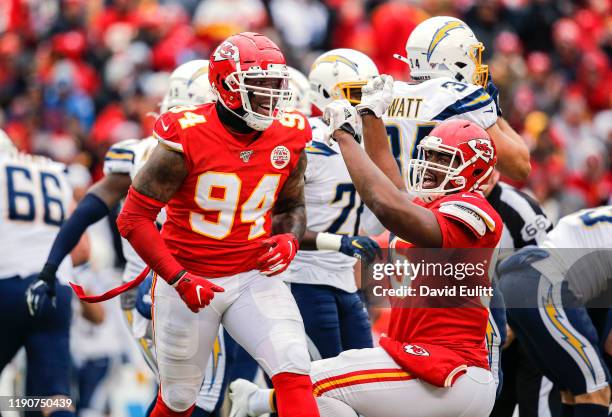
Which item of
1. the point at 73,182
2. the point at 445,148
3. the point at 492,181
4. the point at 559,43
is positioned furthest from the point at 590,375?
the point at 559,43

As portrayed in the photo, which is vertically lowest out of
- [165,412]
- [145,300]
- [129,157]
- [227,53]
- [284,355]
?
[165,412]

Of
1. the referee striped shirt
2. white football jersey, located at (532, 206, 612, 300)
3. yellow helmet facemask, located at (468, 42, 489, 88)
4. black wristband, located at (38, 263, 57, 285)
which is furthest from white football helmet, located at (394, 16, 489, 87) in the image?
black wristband, located at (38, 263, 57, 285)

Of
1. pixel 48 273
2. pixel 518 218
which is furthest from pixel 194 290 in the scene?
pixel 518 218

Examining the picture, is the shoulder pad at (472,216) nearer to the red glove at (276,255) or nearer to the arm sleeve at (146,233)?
the red glove at (276,255)

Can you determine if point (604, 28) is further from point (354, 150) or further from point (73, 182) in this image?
point (354, 150)

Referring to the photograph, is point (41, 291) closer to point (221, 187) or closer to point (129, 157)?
point (129, 157)

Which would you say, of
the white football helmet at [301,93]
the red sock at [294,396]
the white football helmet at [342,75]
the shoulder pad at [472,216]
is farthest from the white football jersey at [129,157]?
the shoulder pad at [472,216]

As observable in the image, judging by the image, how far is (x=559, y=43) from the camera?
14984mm

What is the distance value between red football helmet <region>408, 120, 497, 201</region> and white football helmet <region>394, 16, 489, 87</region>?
1.15m

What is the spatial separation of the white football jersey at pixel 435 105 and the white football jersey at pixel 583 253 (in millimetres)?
716

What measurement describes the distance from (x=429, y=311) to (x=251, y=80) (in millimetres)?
1244

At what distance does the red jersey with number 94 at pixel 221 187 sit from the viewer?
510 cm

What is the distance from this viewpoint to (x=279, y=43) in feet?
45.3

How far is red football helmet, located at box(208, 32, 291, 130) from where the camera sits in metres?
5.16
